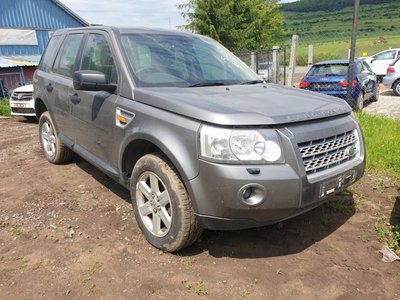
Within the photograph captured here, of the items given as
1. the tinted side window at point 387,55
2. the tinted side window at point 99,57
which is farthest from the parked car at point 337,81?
the tinted side window at point 387,55

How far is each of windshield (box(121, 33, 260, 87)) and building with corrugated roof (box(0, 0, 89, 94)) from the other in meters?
13.4

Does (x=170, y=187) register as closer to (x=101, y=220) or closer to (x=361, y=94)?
(x=101, y=220)

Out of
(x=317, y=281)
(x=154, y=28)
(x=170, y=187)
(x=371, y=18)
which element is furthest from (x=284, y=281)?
(x=371, y=18)

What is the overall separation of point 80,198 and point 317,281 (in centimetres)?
276

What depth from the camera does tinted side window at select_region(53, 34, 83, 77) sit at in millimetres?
4348

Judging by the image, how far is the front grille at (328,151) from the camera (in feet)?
8.63

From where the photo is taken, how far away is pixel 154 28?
13.1 ft

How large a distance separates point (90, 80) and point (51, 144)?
8.51 feet

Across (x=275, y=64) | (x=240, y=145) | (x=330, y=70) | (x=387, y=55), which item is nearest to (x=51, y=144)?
(x=240, y=145)

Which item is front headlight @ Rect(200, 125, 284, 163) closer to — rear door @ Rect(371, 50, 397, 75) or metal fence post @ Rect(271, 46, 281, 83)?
metal fence post @ Rect(271, 46, 281, 83)

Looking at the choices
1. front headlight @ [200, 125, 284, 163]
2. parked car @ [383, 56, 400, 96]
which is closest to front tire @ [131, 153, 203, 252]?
front headlight @ [200, 125, 284, 163]

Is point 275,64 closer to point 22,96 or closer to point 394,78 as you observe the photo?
point 394,78

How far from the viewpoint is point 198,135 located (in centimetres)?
252

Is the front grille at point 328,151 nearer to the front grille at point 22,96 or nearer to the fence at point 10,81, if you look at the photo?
the front grille at point 22,96
